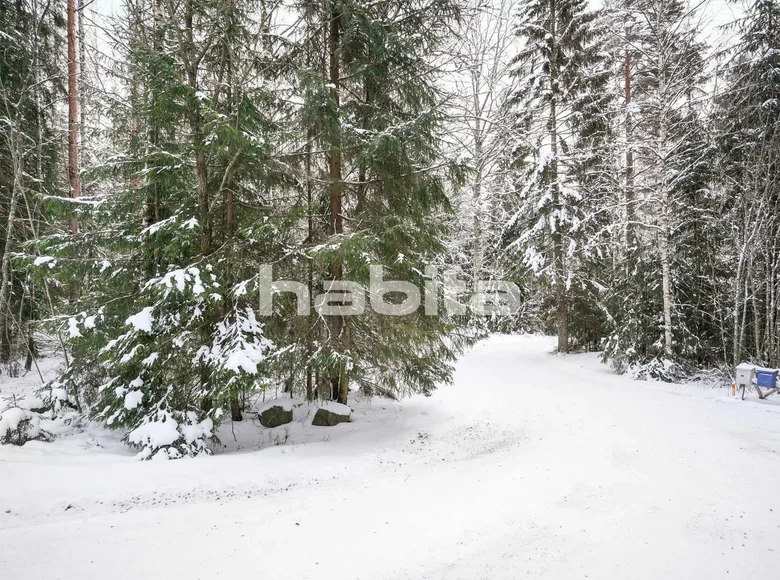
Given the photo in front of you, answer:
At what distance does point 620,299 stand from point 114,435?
13405 millimetres

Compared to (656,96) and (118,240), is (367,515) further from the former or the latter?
(656,96)

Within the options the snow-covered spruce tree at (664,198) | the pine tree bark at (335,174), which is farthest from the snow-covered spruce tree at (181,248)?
the snow-covered spruce tree at (664,198)

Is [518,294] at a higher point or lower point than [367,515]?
higher

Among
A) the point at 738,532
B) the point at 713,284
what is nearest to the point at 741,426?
the point at 738,532

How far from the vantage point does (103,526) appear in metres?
3.78

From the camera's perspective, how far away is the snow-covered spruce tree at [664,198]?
420 inches

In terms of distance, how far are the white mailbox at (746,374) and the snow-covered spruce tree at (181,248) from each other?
9.62 meters

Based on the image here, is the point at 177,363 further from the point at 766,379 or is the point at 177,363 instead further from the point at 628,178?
the point at 628,178

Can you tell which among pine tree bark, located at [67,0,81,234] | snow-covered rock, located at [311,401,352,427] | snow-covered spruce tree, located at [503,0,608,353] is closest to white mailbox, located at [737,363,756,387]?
snow-covered spruce tree, located at [503,0,608,353]

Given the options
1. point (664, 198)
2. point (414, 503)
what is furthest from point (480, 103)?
point (414, 503)

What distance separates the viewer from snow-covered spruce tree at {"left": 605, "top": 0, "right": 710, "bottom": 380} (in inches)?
420

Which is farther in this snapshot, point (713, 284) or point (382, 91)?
point (713, 284)

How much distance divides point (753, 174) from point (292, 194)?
36.5 ft

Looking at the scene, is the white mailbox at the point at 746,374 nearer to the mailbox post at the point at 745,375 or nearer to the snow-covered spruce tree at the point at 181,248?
the mailbox post at the point at 745,375
